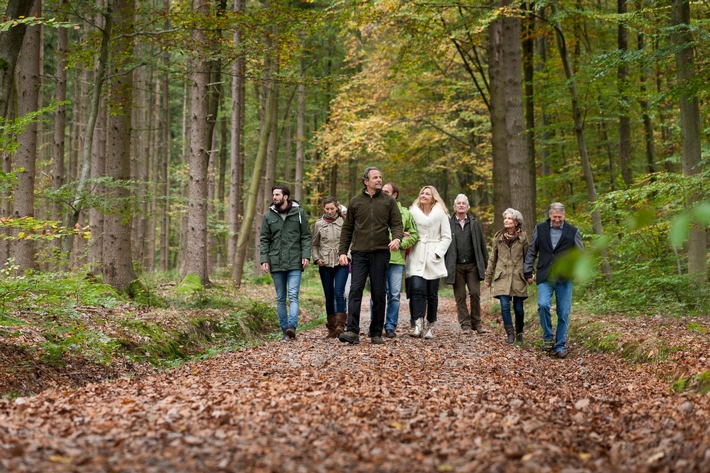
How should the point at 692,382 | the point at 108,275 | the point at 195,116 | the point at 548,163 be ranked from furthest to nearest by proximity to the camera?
the point at 548,163 → the point at 195,116 → the point at 108,275 → the point at 692,382

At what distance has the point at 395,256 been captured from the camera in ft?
32.4

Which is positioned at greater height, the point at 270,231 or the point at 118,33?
the point at 118,33

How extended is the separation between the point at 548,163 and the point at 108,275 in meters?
19.6

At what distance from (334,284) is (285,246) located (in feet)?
3.58

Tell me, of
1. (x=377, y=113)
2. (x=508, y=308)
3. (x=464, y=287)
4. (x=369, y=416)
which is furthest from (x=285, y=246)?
(x=377, y=113)

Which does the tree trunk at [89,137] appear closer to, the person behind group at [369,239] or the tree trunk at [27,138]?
the tree trunk at [27,138]

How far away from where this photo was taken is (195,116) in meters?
14.6

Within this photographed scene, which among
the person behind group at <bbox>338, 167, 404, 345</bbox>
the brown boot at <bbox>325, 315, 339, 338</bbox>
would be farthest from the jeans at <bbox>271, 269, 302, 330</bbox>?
the person behind group at <bbox>338, 167, 404, 345</bbox>

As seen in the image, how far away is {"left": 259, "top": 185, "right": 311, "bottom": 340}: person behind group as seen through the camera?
960 centimetres

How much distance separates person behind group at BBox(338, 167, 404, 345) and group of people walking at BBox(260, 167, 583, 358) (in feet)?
0.05

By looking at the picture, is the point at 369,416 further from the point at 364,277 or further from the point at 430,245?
the point at 430,245

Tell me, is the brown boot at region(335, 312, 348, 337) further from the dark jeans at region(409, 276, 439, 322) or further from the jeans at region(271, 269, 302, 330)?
the dark jeans at region(409, 276, 439, 322)

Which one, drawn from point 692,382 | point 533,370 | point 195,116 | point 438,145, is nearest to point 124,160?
point 195,116

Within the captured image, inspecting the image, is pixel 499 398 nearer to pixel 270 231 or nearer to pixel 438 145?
pixel 270 231
